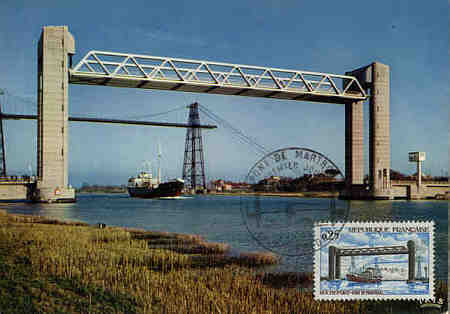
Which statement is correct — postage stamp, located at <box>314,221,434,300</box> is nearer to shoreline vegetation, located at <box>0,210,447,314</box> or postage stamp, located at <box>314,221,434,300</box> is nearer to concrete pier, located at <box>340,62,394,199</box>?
shoreline vegetation, located at <box>0,210,447,314</box>

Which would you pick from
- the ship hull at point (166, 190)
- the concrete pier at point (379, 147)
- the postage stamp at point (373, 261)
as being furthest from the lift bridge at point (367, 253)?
the ship hull at point (166, 190)

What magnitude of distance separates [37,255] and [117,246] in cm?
246

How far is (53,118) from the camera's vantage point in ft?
111

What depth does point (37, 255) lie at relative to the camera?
7.41 meters

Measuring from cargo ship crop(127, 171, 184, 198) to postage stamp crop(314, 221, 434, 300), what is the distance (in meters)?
61.1

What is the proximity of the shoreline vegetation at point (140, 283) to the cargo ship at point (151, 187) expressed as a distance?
2212 inches

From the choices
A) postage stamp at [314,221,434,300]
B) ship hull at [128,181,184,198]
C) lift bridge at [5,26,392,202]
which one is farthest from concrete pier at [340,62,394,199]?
postage stamp at [314,221,434,300]

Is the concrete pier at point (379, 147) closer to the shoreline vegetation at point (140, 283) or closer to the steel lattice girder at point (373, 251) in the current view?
the shoreline vegetation at point (140, 283)

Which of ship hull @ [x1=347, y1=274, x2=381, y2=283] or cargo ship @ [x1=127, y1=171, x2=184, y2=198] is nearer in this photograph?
ship hull @ [x1=347, y1=274, x2=381, y2=283]

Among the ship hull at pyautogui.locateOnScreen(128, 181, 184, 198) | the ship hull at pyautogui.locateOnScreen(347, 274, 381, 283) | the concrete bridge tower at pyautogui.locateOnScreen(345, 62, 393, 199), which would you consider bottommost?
the ship hull at pyautogui.locateOnScreen(128, 181, 184, 198)

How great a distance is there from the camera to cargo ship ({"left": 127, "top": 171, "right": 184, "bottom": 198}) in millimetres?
65375

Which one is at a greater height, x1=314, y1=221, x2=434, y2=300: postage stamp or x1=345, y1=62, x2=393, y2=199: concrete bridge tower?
x1=345, y1=62, x2=393, y2=199: concrete bridge tower

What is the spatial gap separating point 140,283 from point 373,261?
3.31 meters

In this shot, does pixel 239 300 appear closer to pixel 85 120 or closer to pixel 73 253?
pixel 73 253
